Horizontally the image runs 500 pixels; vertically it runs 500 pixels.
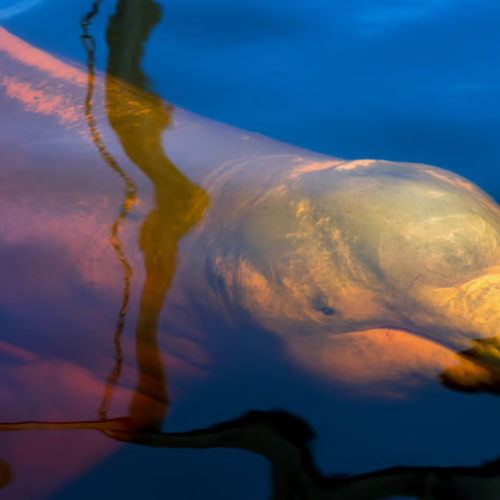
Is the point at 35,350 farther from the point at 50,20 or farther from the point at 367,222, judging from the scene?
the point at 50,20

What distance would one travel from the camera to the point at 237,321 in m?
1.32

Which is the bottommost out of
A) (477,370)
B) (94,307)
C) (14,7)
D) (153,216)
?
(94,307)


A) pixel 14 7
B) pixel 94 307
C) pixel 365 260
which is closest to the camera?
pixel 365 260

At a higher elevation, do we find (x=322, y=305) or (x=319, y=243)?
(x=319, y=243)

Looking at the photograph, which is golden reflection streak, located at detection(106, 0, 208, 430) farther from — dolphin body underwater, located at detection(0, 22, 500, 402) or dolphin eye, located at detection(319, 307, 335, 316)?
dolphin eye, located at detection(319, 307, 335, 316)

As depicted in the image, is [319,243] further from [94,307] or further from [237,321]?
[94,307]

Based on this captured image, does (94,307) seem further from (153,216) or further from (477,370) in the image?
(477,370)

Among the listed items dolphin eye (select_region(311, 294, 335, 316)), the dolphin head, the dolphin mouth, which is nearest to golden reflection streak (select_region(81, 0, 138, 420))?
the dolphin head

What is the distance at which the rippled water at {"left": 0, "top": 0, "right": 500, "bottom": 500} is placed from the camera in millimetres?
1124

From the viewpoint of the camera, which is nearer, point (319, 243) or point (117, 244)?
point (319, 243)

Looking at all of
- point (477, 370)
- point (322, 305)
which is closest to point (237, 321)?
point (322, 305)

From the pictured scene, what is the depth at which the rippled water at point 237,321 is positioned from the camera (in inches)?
44.3

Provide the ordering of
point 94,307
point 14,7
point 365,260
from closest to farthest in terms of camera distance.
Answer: point 365,260 < point 94,307 < point 14,7

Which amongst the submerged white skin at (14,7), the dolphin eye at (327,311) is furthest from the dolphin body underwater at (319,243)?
the submerged white skin at (14,7)
